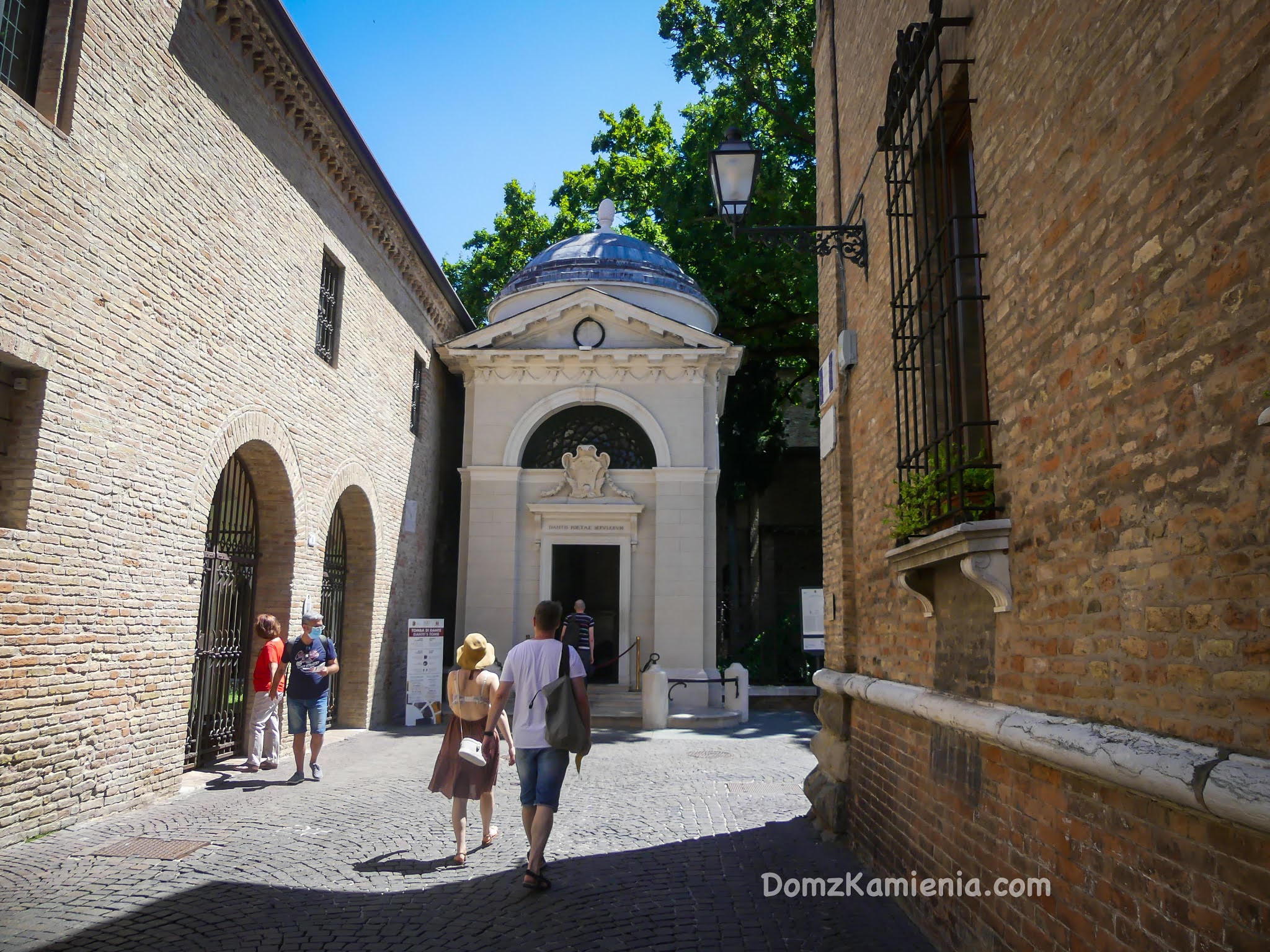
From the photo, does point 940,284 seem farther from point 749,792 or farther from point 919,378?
point 749,792

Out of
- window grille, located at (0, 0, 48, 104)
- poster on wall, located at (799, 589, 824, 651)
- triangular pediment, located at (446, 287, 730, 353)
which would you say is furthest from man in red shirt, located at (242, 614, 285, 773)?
triangular pediment, located at (446, 287, 730, 353)

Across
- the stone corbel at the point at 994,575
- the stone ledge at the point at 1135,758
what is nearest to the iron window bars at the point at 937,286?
the stone corbel at the point at 994,575

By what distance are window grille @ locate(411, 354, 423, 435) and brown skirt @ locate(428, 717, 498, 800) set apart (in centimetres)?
1067

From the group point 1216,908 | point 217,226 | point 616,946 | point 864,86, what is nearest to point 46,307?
point 217,226

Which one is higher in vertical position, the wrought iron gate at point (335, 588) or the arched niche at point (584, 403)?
the arched niche at point (584, 403)

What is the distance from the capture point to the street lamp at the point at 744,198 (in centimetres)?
691

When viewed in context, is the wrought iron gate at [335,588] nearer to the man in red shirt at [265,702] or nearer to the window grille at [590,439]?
the man in red shirt at [265,702]

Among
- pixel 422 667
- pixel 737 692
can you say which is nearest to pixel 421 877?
pixel 422 667

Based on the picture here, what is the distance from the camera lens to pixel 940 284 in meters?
5.48

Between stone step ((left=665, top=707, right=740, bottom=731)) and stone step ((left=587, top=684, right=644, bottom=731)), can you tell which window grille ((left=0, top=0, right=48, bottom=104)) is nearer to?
stone step ((left=587, top=684, right=644, bottom=731))

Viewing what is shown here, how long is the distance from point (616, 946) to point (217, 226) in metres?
8.05

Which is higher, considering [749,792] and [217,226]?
[217,226]

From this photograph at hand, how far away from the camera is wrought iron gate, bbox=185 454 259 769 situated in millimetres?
9789

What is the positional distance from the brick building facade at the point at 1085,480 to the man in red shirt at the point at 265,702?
21.7 ft
